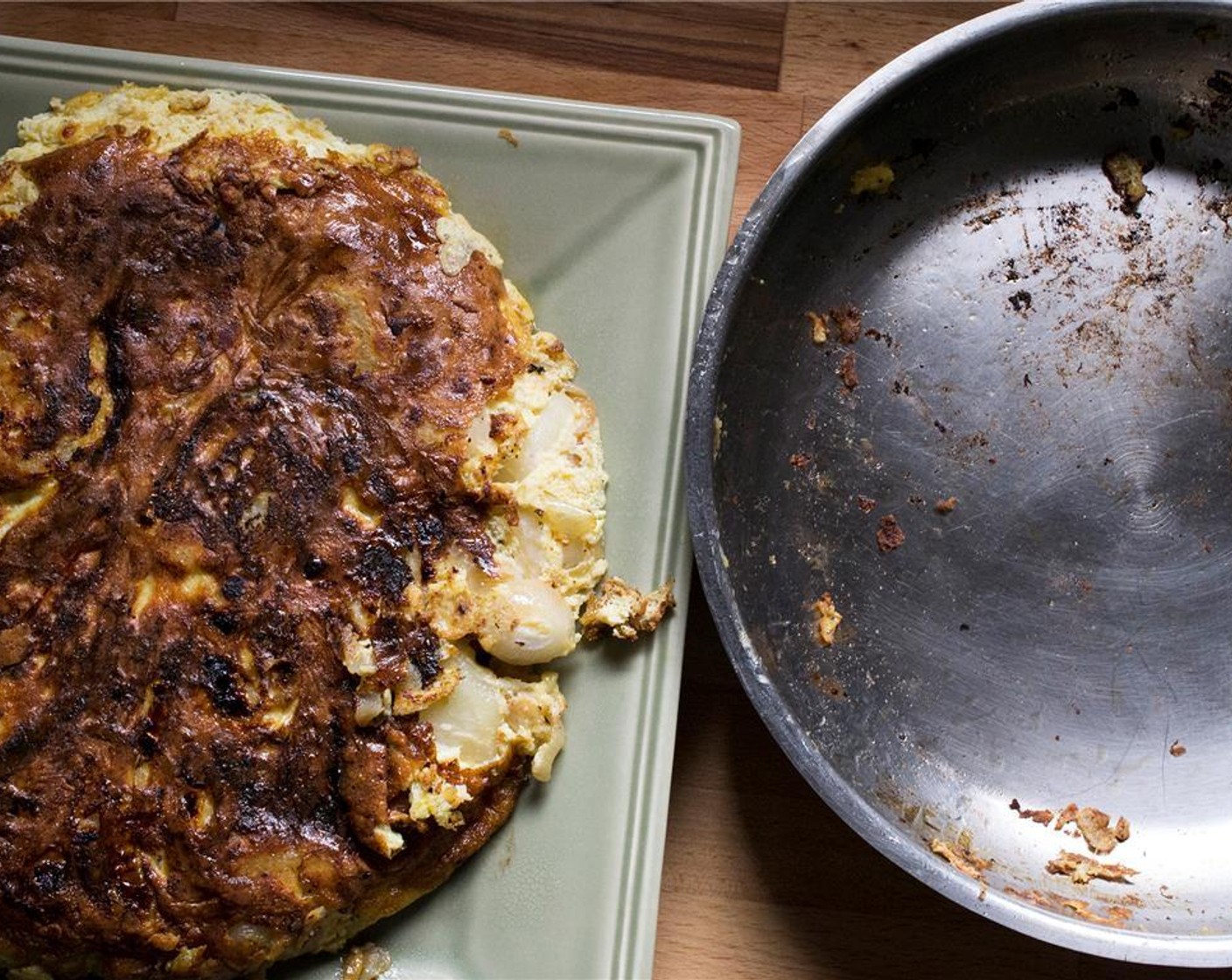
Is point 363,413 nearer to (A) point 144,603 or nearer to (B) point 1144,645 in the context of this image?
(A) point 144,603

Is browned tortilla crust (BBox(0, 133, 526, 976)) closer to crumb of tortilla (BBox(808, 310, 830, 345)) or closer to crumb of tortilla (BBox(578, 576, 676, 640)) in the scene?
crumb of tortilla (BBox(578, 576, 676, 640))

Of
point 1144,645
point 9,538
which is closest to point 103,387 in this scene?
point 9,538

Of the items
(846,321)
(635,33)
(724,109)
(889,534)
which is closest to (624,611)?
(889,534)

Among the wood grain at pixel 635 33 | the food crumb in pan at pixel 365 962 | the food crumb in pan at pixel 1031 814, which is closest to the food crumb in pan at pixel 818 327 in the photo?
the wood grain at pixel 635 33

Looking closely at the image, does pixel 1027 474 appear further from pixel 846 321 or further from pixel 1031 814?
pixel 1031 814

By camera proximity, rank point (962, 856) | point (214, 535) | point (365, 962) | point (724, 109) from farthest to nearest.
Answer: point (724, 109), point (962, 856), point (365, 962), point (214, 535)

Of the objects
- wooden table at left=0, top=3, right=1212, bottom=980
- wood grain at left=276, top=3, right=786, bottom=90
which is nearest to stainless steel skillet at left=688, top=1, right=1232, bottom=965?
wooden table at left=0, top=3, right=1212, bottom=980
